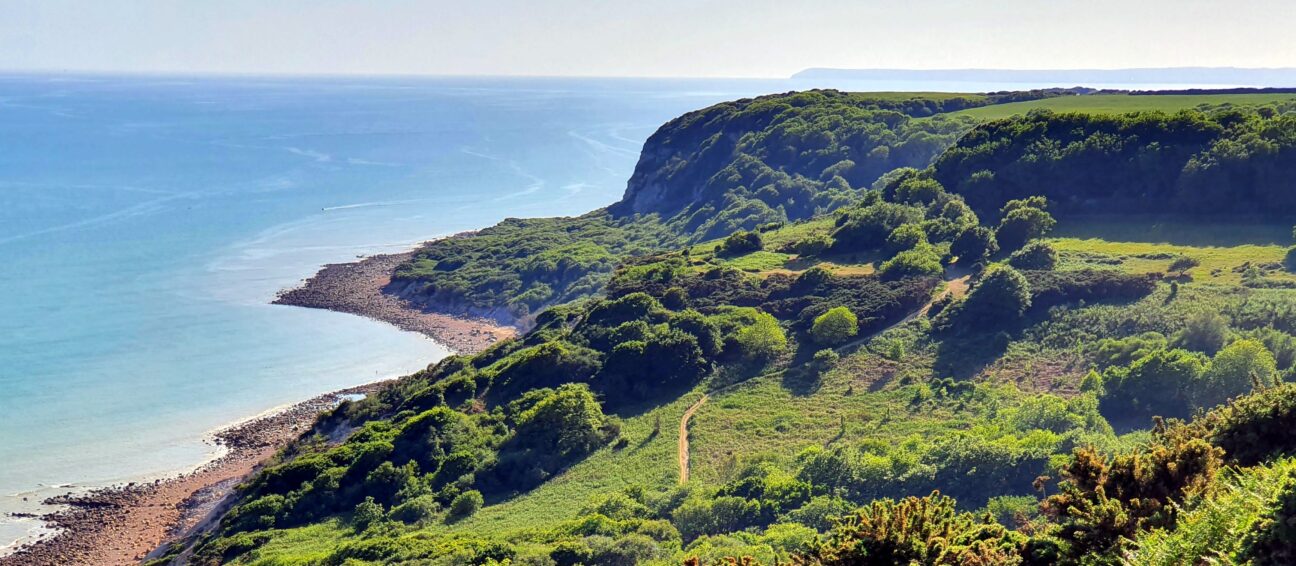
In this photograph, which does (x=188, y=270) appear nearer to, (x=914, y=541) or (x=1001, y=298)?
(x=1001, y=298)

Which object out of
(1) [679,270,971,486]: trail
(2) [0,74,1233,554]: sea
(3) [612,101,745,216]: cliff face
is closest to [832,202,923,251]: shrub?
(1) [679,270,971,486]: trail

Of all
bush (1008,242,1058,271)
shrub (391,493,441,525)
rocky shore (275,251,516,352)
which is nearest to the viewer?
shrub (391,493,441,525)

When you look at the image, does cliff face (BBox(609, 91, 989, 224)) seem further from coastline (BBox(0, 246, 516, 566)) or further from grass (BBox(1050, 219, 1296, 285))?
coastline (BBox(0, 246, 516, 566))

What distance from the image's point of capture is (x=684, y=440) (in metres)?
38.1

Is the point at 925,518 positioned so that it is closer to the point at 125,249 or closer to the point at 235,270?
the point at 235,270

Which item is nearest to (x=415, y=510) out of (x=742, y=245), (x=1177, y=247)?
(x=742, y=245)

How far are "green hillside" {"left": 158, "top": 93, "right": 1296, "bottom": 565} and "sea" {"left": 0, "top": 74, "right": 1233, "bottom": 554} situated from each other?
11822mm

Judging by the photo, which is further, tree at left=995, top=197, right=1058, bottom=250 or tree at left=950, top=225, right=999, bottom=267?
tree at left=995, top=197, right=1058, bottom=250

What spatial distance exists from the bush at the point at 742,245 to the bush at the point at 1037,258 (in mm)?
18295

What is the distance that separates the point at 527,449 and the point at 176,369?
113 feet

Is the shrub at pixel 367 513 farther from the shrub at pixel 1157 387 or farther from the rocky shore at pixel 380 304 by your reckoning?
the rocky shore at pixel 380 304

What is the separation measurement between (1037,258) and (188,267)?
3033 inches

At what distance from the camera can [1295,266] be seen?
1649 inches

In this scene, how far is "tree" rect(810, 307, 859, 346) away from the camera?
4444 centimetres
